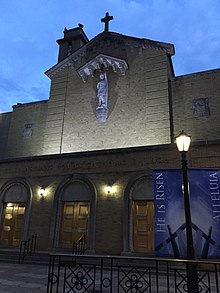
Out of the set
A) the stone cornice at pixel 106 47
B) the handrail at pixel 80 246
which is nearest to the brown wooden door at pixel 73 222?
the handrail at pixel 80 246

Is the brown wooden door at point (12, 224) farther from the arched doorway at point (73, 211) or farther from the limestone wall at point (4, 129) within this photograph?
the limestone wall at point (4, 129)

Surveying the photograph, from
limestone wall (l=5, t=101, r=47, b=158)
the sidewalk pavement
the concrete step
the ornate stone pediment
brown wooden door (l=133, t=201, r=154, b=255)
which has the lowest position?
the sidewalk pavement

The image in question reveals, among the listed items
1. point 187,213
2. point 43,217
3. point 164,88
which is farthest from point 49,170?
point 187,213

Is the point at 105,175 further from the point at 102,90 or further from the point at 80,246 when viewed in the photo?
the point at 102,90

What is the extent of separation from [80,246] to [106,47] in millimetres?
13454

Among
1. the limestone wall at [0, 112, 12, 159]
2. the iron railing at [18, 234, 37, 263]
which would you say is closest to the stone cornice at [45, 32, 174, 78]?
the limestone wall at [0, 112, 12, 159]

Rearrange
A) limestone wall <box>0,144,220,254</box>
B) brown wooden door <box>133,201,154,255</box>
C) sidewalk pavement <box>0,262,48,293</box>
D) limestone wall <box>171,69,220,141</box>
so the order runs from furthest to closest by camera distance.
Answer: limestone wall <box>171,69,220,141</box>
limestone wall <box>0,144,220,254</box>
brown wooden door <box>133,201,154,255</box>
sidewalk pavement <box>0,262,48,293</box>

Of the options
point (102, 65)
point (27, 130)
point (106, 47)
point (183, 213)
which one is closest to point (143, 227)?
point (183, 213)

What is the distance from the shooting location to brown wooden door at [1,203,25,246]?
13672 mm

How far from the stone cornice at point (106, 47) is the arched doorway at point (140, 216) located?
28.7ft

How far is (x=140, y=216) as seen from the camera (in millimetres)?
11836

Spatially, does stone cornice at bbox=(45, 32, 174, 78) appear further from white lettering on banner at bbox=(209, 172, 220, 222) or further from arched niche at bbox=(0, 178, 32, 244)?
white lettering on banner at bbox=(209, 172, 220, 222)

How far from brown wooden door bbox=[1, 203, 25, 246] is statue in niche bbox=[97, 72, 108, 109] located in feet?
25.7

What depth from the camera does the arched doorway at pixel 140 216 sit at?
1133 cm
